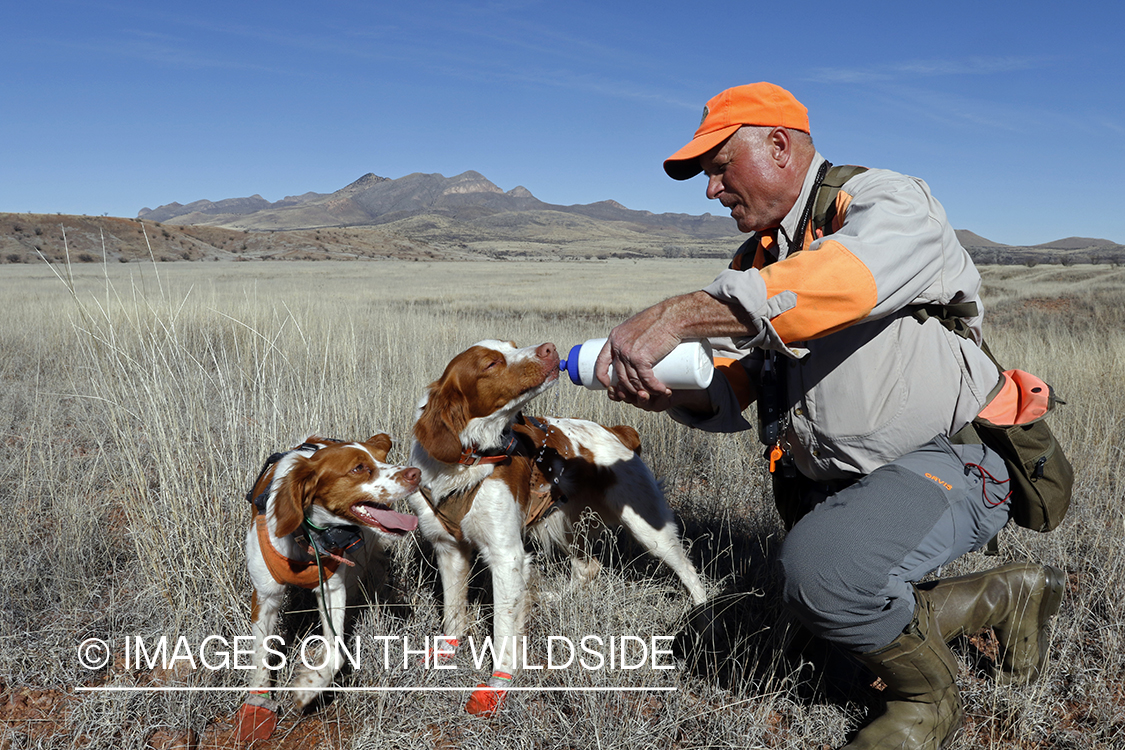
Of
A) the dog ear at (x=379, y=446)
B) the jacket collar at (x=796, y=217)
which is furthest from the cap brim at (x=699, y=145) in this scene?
the dog ear at (x=379, y=446)

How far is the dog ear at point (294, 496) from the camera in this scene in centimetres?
252

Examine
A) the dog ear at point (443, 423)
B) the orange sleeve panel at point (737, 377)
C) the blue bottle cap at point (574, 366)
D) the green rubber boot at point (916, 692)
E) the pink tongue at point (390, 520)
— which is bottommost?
the green rubber boot at point (916, 692)

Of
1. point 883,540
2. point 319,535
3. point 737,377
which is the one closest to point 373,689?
point 319,535

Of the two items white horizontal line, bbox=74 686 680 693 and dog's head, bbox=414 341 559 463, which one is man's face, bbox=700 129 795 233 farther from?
white horizontal line, bbox=74 686 680 693

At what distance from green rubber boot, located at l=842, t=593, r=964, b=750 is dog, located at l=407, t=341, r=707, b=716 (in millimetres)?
1186

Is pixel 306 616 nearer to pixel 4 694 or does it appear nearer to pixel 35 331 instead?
pixel 4 694

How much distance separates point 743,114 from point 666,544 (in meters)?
2.14

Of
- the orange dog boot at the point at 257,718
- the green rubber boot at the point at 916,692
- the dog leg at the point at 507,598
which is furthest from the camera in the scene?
the dog leg at the point at 507,598

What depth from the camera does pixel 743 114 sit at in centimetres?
257

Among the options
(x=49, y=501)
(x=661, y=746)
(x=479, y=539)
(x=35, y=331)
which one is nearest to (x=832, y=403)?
(x=661, y=746)

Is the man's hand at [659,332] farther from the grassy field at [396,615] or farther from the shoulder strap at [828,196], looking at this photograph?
the grassy field at [396,615]

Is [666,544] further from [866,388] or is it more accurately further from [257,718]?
[257,718]

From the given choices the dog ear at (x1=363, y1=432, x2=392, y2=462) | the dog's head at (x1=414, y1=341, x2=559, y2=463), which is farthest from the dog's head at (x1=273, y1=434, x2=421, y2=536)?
the dog's head at (x1=414, y1=341, x2=559, y2=463)

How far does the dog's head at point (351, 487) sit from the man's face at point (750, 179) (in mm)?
1746
